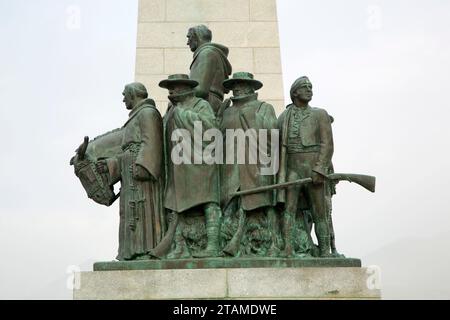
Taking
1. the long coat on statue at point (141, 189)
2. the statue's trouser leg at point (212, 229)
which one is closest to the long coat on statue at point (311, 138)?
the statue's trouser leg at point (212, 229)

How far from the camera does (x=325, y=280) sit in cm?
868

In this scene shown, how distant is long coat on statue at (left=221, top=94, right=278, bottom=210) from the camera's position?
364 inches

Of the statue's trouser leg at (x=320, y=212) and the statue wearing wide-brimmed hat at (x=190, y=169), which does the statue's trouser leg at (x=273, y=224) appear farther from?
the statue wearing wide-brimmed hat at (x=190, y=169)

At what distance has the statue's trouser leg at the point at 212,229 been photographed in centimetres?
899

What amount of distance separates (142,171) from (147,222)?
0.63 metres

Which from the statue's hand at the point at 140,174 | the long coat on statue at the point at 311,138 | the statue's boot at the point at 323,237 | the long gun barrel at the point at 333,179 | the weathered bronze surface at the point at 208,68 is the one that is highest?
the weathered bronze surface at the point at 208,68

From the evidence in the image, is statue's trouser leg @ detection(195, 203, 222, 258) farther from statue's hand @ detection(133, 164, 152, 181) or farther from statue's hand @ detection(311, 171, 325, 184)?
statue's hand @ detection(311, 171, 325, 184)

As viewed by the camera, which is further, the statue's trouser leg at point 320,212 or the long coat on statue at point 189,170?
the statue's trouser leg at point 320,212

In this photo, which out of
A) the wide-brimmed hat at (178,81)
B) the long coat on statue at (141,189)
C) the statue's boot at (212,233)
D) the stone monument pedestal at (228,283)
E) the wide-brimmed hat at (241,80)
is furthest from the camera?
the wide-brimmed hat at (241,80)

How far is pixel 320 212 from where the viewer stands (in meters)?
9.34

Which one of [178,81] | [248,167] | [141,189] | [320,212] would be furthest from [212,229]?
[178,81]

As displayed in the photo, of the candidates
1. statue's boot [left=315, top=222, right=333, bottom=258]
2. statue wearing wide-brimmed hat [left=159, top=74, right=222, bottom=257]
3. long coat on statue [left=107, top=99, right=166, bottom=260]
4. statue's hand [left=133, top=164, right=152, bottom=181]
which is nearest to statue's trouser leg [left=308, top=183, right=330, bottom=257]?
statue's boot [left=315, top=222, right=333, bottom=258]
